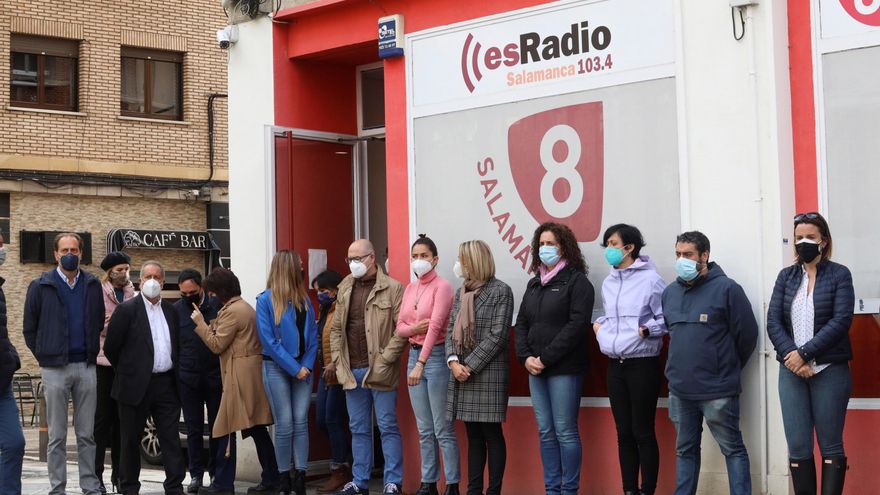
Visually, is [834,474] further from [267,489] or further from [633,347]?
[267,489]

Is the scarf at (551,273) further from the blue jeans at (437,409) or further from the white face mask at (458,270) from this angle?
the blue jeans at (437,409)

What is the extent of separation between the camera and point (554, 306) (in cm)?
908

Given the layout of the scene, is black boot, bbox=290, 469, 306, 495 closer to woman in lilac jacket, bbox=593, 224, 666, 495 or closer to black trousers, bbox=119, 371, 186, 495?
black trousers, bbox=119, 371, 186, 495

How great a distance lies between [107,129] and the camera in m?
22.9

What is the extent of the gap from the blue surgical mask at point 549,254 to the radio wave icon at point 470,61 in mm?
1921

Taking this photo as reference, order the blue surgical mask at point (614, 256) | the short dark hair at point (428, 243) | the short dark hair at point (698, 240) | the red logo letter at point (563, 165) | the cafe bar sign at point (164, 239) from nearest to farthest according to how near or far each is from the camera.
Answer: the short dark hair at point (698, 240)
the blue surgical mask at point (614, 256)
the red logo letter at point (563, 165)
the short dark hair at point (428, 243)
the cafe bar sign at point (164, 239)

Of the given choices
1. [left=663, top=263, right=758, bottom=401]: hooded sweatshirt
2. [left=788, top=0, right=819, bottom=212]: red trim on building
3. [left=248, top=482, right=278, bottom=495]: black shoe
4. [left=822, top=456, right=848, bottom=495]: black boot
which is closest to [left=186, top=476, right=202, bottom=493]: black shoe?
[left=248, top=482, right=278, bottom=495]: black shoe

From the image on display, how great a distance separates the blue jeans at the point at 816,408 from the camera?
7.76 metres

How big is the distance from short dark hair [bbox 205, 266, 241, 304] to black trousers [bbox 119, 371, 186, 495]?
799 millimetres

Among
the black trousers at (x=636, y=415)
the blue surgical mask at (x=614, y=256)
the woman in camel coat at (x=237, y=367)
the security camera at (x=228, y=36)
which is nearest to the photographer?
the black trousers at (x=636, y=415)

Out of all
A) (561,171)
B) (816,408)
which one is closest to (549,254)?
(561,171)

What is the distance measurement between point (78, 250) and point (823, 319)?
6.04m

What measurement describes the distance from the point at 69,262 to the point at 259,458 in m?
2.33

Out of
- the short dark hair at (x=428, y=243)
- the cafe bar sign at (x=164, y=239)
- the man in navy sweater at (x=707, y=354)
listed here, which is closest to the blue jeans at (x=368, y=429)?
the short dark hair at (x=428, y=243)
